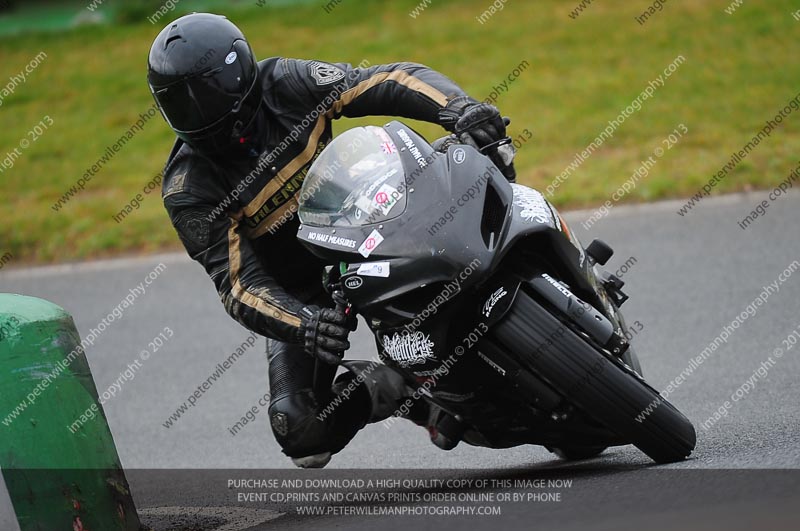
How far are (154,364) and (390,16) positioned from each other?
32.4 ft

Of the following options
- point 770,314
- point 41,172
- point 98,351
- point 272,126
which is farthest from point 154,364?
point 41,172

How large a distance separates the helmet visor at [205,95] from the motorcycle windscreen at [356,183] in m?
0.54

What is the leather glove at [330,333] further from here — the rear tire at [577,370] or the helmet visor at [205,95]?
the helmet visor at [205,95]

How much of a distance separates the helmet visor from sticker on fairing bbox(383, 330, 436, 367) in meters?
1.18

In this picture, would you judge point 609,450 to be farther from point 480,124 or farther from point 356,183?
point 356,183

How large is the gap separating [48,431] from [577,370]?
6.56 ft

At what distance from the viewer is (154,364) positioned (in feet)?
26.3

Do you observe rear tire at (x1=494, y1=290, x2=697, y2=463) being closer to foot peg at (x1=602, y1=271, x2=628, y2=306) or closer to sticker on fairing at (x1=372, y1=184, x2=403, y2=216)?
sticker on fairing at (x1=372, y1=184, x2=403, y2=216)

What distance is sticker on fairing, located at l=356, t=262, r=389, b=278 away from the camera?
3.97 m

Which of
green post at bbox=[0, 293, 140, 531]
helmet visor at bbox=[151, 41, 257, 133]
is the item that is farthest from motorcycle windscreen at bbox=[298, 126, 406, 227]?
green post at bbox=[0, 293, 140, 531]

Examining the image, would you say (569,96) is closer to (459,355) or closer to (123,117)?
(123,117)

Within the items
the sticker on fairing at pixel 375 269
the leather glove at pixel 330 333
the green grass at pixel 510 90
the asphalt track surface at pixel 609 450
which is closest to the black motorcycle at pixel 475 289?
the sticker on fairing at pixel 375 269

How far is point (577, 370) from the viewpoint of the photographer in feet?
13.1

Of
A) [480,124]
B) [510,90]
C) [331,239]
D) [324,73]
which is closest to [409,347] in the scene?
[331,239]
